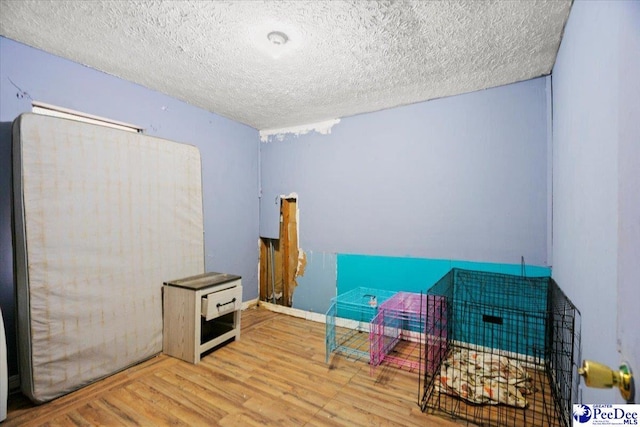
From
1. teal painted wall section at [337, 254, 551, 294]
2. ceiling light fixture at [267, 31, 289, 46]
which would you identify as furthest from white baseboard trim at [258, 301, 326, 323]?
ceiling light fixture at [267, 31, 289, 46]

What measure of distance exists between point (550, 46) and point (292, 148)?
246 cm

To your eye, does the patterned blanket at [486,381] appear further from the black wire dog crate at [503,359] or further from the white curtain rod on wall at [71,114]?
the white curtain rod on wall at [71,114]

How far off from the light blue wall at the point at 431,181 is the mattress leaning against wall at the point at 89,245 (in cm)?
142

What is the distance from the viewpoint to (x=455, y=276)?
2.51m

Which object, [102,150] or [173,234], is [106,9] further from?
[173,234]

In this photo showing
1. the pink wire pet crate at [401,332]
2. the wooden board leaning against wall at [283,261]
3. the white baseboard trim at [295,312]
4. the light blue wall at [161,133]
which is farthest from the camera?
the wooden board leaning against wall at [283,261]

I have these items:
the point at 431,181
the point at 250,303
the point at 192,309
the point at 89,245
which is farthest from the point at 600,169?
the point at 250,303

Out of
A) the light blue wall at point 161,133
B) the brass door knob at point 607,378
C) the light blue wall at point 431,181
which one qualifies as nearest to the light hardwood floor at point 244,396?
the light blue wall at point 161,133

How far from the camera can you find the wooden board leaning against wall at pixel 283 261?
3480mm

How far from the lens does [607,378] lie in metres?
0.56

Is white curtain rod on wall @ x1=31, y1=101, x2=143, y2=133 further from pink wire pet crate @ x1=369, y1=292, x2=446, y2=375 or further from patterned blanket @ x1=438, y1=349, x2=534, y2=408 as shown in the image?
patterned blanket @ x1=438, y1=349, x2=534, y2=408

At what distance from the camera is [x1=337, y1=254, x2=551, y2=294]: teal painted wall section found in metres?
2.38

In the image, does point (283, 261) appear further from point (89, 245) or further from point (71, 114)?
point (71, 114)

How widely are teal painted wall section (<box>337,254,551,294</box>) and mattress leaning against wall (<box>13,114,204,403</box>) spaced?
1.59 meters
